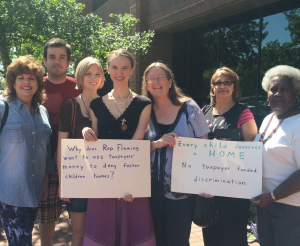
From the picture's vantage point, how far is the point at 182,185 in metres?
2.47

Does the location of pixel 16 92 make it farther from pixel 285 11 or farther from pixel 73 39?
pixel 285 11

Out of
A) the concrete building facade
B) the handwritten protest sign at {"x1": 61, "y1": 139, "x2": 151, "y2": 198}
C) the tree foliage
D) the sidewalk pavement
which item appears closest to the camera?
the handwritten protest sign at {"x1": 61, "y1": 139, "x2": 151, "y2": 198}

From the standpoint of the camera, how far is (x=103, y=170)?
99.0 inches

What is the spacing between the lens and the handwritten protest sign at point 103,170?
Result: 8.12 feet

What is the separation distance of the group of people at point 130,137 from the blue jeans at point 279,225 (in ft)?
0.03

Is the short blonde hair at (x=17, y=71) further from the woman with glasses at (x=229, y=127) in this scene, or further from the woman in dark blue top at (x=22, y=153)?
the woman with glasses at (x=229, y=127)

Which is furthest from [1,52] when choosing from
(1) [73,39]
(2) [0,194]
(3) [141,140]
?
(3) [141,140]

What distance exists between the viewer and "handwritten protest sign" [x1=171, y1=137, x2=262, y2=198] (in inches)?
95.0

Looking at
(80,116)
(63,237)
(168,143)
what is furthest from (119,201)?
(63,237)

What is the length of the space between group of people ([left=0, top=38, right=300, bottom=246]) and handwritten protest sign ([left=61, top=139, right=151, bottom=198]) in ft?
0.29

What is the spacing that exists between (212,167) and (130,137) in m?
0.73

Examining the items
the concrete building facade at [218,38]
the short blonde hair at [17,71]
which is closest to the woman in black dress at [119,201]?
the short blonde hair at [17,71]

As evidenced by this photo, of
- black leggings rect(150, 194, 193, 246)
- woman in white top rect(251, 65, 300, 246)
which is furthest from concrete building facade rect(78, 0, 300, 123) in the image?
black leggings rect(150, 194, 193, 246)

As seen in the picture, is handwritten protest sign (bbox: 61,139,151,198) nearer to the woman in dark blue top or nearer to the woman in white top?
the woman in dark blue top
